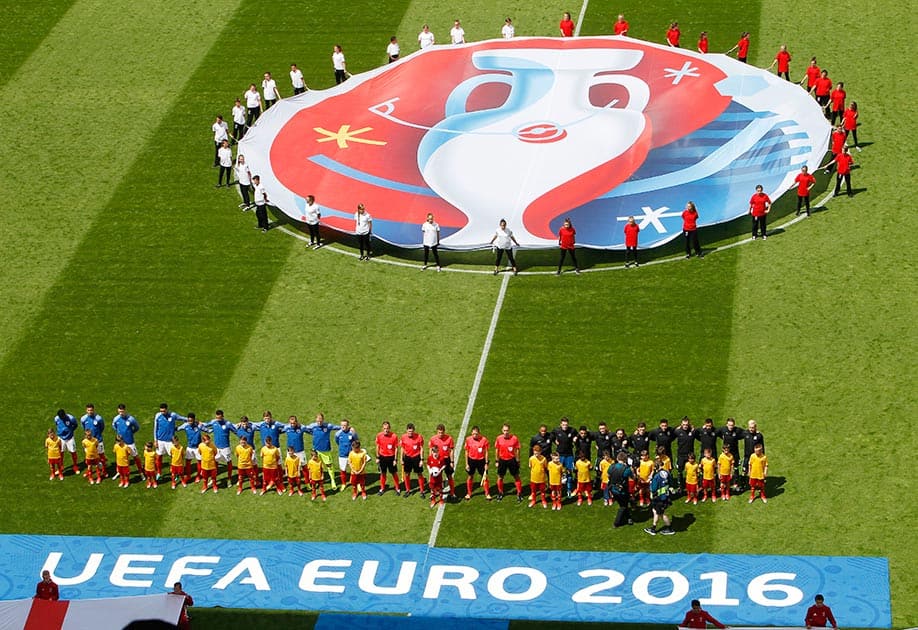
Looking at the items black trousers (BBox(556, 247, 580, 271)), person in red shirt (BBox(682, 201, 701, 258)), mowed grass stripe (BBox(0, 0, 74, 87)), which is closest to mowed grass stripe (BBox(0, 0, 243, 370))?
mowed grass stripe (BBox(0, 0, 74, 87))

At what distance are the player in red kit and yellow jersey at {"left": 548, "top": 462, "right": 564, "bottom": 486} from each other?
130cm

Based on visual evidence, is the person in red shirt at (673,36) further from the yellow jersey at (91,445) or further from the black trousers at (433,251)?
the yellow jersey at (91,445)

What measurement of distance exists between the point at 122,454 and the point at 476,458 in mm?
7105

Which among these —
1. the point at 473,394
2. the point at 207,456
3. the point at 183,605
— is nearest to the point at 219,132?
the point at 473,394

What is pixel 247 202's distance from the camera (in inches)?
1721

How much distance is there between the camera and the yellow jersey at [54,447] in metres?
33.8

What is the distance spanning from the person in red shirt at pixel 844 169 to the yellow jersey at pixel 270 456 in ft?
54.7

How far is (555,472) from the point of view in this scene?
1272 inches

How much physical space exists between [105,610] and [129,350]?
35.2 feet

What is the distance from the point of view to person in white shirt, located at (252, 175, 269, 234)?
41.9 metres

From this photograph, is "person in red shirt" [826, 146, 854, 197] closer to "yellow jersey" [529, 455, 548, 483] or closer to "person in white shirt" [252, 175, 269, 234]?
"yellow jersey" [529, 455, 548, 483]

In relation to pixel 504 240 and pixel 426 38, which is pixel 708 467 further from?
pixel 426 38

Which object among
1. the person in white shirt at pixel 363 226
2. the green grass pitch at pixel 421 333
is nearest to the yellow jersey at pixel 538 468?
the green grass pitch at pixel 421 333

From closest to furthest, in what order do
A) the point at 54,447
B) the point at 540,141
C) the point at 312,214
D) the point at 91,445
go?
the point at 91,445 → the point at 54,447 → the point at 312,214 → the point at 540,141
